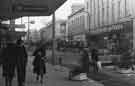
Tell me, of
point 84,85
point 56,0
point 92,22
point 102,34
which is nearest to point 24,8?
point 56,0

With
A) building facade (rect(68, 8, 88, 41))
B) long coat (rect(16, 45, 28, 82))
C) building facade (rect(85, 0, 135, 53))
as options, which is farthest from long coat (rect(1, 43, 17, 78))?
building facade (rect(68, 8, 88, 41))

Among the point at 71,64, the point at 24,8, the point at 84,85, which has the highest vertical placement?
the point at 24,8

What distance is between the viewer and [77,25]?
59.5 meters

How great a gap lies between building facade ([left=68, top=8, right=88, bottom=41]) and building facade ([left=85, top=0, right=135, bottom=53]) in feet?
14.5

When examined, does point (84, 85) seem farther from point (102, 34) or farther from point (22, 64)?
point (102, 34)

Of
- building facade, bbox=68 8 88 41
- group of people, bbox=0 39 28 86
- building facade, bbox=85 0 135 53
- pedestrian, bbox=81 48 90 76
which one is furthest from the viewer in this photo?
building facade, bbox=68 8 88 41

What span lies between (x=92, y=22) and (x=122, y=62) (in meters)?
31.8

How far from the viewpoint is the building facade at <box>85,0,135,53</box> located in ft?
102

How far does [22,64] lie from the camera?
29.3 ft

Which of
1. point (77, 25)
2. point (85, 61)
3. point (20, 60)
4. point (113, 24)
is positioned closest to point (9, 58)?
point (20, 60)

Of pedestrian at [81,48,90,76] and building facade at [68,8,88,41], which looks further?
building facade at [68,8,88,41]

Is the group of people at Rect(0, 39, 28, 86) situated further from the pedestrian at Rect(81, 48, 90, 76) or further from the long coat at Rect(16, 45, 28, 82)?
the pedestrian at Rect(81, 48, 90, 76)

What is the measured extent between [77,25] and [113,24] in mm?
21582

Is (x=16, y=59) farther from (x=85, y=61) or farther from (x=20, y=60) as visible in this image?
(x=85, y=61)
